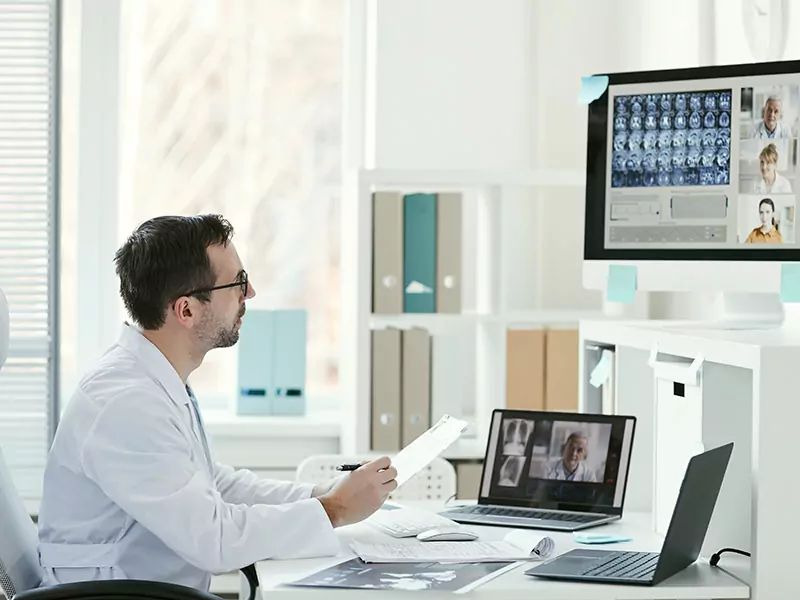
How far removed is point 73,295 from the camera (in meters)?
3.68

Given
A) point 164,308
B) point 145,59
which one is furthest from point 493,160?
point 164,308

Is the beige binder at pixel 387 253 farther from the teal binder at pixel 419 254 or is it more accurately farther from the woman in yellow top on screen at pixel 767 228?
the woman in yellow top on screen at pixel 767 228

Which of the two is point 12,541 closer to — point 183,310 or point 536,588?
point 183,310

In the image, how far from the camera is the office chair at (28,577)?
170 cm

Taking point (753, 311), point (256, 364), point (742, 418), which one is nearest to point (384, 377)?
point (256, 364)

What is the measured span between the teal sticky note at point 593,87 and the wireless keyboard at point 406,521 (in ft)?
2.77

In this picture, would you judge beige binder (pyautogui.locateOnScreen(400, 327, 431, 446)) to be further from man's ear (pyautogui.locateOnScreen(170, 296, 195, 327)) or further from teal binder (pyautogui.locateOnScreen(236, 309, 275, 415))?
man's ear (pyautogui.locateOnScreen(170, 296, 195, 327))

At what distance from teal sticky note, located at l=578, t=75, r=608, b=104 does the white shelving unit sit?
3.22 ft

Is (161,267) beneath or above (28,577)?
above

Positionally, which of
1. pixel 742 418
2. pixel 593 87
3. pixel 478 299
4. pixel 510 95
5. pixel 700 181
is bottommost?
pixel 742 418

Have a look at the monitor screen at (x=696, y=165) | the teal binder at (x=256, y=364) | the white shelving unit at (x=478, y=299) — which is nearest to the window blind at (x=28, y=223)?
the teal binder at (x=256, y=364)

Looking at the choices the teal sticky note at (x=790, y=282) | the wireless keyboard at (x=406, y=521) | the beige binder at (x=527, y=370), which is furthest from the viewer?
the beige binder at (x=527, y=370)

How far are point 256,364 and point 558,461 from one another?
164cm

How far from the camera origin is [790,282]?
1952 millimetres
